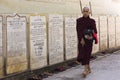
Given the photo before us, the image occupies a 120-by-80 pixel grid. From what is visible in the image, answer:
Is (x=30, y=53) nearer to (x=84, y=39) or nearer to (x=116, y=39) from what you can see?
(x=84, y=39)

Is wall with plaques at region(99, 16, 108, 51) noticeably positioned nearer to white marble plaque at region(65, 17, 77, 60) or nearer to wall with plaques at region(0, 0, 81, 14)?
wall with plaques at region(0, 0, 81, 14)

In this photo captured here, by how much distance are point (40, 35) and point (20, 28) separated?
0.99m

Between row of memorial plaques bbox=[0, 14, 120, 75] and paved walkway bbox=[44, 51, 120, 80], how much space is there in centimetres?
53

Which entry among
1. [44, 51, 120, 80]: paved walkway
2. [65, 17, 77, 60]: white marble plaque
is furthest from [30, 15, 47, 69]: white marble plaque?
[65, 17, 77, 60]: white marble plaque

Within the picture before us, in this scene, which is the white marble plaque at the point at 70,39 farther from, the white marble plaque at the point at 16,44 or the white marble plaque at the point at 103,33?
the white marble plaque at the point at 103,33

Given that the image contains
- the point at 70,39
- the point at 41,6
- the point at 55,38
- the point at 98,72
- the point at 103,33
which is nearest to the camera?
the point at 41,6

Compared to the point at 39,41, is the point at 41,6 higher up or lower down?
higher up

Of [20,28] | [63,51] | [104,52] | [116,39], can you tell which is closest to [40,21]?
[20,28]

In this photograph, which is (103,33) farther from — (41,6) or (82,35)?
(41,6)

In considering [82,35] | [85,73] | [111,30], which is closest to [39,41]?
[82,35]

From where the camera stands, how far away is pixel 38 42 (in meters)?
9.49

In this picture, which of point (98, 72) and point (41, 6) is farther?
point (98, 72)

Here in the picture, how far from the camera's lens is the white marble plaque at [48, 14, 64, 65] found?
400 inches

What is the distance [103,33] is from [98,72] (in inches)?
175
